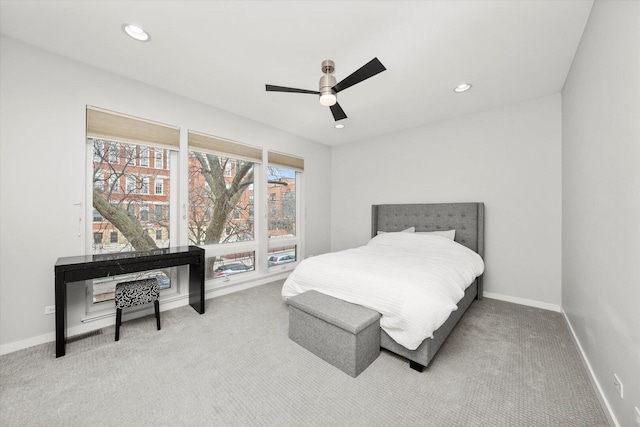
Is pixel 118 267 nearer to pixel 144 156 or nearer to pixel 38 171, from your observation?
pixel 38 171

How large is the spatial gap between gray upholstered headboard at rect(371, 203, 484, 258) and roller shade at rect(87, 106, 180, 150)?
3325mm

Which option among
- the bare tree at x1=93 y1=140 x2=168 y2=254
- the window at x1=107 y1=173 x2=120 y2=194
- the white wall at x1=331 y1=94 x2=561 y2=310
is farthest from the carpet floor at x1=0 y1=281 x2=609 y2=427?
the window at x1=107 y1=173 x2=120 y2=194

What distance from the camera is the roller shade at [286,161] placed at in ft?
13.6

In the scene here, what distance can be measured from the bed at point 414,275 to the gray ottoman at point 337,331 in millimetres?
120

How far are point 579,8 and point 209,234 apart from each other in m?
4.24

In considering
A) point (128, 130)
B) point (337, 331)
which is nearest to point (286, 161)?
point (128, 130)

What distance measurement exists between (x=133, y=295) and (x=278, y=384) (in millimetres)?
1709

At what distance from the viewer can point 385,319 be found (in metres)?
1.93

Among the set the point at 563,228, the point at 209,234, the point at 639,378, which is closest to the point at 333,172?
the point at 209,234

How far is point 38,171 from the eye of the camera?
216cm

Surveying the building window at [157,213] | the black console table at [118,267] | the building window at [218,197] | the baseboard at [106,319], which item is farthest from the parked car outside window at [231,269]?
the building window at [157,213]

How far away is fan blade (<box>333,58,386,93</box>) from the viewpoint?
1.73m

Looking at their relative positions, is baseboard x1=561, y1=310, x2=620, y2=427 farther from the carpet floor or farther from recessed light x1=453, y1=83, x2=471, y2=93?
recessed light x1=453, y1=83, x2=471, y2=93

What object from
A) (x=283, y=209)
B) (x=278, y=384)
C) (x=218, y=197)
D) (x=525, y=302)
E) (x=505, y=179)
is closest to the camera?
(x=278, y=384)
